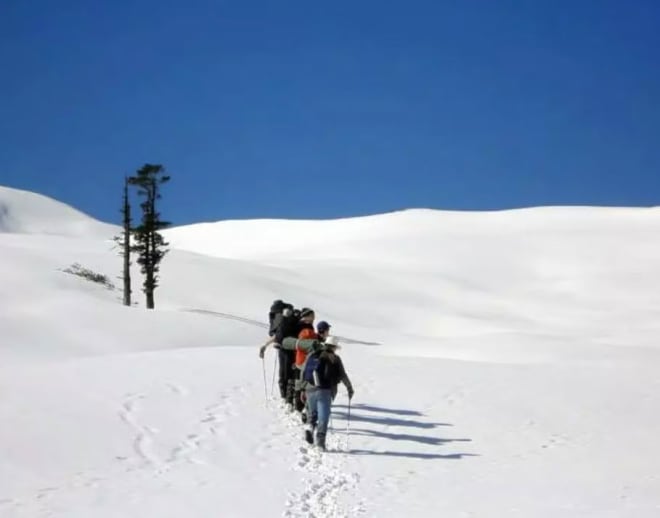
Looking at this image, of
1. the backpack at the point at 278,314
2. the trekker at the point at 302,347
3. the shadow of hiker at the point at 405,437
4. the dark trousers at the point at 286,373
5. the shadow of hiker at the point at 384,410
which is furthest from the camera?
the shadow of hiker at the point at 384,410

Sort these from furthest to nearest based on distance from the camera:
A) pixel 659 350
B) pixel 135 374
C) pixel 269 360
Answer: pixel 659 350 < pixel 269 360 < pixel 135 374

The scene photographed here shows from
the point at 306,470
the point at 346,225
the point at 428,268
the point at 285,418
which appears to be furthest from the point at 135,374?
the point at 346,225

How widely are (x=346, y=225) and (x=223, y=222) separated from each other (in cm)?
3103

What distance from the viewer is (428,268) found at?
78.9 m

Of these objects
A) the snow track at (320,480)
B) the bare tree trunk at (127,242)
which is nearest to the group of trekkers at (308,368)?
the snow track at (320,480)

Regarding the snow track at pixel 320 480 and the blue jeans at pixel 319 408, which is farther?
the blue jeans at pixel 319 408

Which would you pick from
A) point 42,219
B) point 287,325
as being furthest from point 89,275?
point 42,219

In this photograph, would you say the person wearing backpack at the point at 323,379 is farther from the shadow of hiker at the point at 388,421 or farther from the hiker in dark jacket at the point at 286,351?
the shadow of hiker at the point at 388,421

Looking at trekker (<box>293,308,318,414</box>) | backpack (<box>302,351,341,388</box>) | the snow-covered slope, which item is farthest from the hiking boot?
trekker (<box>293,308,318,414</box>)

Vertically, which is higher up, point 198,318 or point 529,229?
point 529,229

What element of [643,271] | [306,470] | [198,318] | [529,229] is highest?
[529,229]

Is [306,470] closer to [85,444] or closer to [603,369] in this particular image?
[85,444]

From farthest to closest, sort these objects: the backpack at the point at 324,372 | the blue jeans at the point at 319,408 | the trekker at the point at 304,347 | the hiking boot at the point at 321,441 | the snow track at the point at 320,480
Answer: the trekker at the point at 304,347, the backpack at the point at 324,372, the hiking boot at the point at 321,441, the blue jeans at the point at 319,408, the snow track at the point at 320,480

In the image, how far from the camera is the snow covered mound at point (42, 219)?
593 feet
